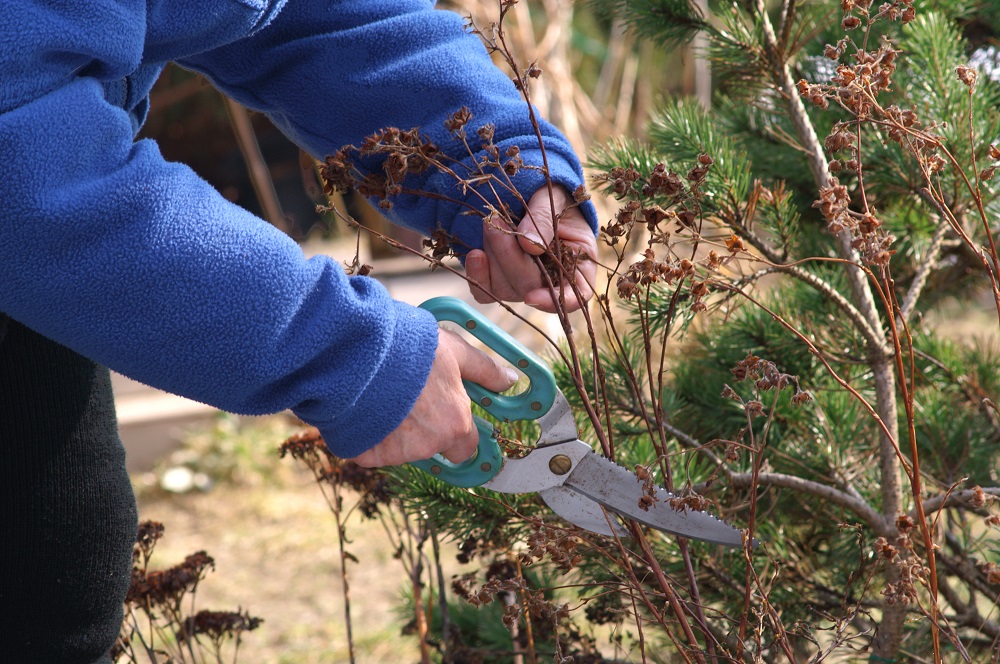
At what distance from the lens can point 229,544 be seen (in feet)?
10.1

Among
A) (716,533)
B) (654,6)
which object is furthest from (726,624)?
(654,6)

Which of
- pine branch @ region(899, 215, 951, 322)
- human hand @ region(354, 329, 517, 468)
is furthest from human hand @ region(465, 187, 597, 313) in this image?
pine branch @ region(899, 215, 951, 322)

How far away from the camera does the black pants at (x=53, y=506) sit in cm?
92

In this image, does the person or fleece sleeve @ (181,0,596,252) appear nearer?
the person

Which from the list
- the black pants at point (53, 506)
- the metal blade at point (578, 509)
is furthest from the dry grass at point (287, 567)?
the metal blade at point (578, 509)

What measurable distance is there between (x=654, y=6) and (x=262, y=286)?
83 centimetres

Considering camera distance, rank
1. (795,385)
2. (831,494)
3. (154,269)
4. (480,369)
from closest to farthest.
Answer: (154,269), (480,369), (831,494), (795,385)

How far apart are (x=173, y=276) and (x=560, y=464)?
0.39m

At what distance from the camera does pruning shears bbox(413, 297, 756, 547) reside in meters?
0.88

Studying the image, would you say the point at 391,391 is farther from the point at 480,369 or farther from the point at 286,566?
the point at 286,566

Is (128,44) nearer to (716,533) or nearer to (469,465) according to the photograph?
(469,465)

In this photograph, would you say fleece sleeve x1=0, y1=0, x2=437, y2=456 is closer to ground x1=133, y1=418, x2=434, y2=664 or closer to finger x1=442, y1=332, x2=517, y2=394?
finger x1=442, y1=332, x2=517, y2=394

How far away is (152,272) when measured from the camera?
71 centimetres

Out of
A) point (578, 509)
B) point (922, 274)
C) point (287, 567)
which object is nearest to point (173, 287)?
point (578, 509)
